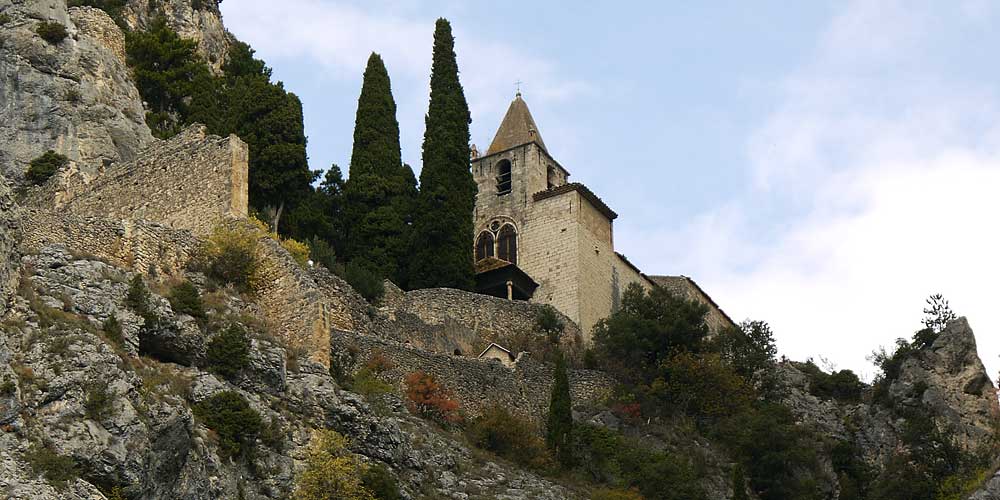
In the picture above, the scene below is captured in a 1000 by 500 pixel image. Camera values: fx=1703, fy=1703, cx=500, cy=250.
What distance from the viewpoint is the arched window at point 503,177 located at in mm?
62406

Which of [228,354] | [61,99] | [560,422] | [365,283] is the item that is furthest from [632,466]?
[61,99]

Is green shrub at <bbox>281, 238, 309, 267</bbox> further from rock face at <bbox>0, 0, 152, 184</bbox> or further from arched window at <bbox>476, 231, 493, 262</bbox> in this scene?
arched window at <bbox>476, 231, 493, 262</bbox>

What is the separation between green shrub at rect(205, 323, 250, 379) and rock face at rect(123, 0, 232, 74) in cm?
2842

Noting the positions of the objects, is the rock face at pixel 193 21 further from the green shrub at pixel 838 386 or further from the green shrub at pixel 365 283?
the green shrub at pixel 838 386

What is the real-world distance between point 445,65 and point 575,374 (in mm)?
14558

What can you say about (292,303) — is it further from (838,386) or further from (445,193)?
(838,386)

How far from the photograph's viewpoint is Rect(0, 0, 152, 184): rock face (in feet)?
161

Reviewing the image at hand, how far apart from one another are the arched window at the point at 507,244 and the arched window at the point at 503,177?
1.79 m

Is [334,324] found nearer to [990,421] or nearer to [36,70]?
[36,70]

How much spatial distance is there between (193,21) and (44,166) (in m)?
17.8

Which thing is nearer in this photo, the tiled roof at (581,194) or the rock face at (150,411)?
the rock face at (150,411)

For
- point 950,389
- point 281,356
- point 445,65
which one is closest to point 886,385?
point 950,389

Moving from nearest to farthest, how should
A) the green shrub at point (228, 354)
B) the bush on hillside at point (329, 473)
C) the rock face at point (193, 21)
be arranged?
the bush on hillside at point (329, 473) → the green shrub at point (228, 354) → the rock face at point (193, 21)

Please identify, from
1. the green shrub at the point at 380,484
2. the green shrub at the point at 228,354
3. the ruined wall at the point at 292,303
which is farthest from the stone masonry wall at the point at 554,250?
the green shrub at the point at 228,354
